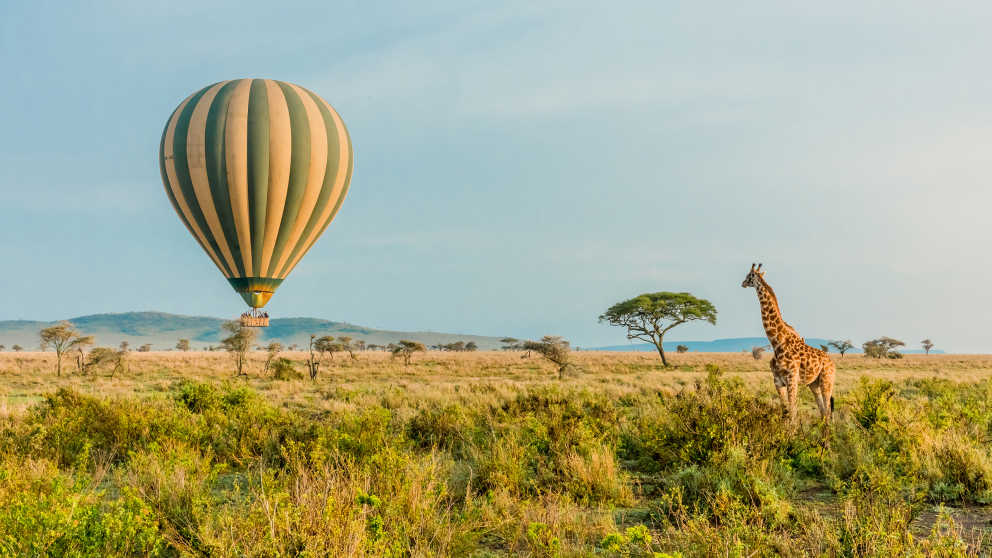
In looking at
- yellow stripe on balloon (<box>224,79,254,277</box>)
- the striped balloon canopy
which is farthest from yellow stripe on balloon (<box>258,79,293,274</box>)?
yellow stripe on balloon (<box>224,79,254,277</box>)

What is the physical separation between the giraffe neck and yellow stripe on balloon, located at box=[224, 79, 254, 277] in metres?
15.4

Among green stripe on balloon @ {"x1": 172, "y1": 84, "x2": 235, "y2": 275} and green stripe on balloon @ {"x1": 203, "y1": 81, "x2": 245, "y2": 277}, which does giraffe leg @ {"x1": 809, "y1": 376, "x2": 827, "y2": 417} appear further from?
green stripe on balloon @ {"x1": 172, "y1": 84, "x2": 235, "y2": 275}

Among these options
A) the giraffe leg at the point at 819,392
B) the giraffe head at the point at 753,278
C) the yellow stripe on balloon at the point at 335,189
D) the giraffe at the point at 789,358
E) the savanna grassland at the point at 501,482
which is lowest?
the savanna grassland at the point at 501,482

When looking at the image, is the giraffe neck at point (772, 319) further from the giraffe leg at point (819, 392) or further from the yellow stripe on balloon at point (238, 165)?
the yellow stripe on balloon at point (238, 165)

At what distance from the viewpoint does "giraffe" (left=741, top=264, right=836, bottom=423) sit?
1070cm

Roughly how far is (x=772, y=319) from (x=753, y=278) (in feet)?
2.79

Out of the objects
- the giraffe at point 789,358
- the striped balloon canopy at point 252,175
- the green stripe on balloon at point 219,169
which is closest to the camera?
the giraffe at point 789,358

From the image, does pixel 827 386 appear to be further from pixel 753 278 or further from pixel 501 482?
pixel 501 482

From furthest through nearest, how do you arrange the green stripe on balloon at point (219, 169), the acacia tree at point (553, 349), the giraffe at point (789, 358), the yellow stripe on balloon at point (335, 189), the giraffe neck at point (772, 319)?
the acacia tree at point (553, 349) → the yellow stripe on balloon at point (335, 189) → the green stripe on balloon at point (219, 169) → the giraffe neck at point (772, 319) → the giraffe at point (789, 358)

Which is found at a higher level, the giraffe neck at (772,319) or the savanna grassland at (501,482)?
the giraffe neck at (772,319)

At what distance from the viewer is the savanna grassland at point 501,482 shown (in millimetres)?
4805

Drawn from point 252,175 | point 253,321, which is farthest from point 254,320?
point 252,175

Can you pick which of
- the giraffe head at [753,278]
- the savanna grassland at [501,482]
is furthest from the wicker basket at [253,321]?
the giraffe head at [753,278]

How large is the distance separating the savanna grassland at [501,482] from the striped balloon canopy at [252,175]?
7.82 m
